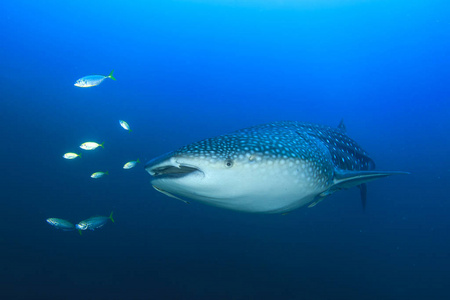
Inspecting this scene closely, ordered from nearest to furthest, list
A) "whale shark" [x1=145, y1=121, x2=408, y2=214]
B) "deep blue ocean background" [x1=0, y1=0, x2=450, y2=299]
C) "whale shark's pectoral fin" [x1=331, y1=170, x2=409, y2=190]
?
1. "whale shark" [x1=145, y1=121, x2=408, y2=214]
2. "whale shark's pectoral fin" [x1=331, y1=170, x2=409, y2=190]
3. "deep blue ocean background" [x1=0, y1=0, x2=450, y2=299]

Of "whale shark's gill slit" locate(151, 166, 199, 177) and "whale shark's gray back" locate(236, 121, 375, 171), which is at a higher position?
"whale shark's gray back" locate(236, 121, 375, 171)

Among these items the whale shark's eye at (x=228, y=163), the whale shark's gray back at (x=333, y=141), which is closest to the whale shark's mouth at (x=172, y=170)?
the whale shark's eye at (x=228, y=163)

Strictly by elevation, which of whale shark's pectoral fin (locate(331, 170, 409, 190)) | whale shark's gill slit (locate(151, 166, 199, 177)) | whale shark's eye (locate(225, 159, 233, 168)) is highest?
whale shark's pectoral fin (locate(331, 170, 409, 190))

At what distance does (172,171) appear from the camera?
241 cm

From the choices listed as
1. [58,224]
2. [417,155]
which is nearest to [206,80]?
[417,155]

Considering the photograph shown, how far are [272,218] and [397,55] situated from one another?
50.0 metres

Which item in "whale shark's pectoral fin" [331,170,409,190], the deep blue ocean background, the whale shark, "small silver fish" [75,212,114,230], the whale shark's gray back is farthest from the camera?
the deep blue ocean background

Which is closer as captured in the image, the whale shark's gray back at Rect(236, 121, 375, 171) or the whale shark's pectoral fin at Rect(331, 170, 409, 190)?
the whale shark's pectoral fin at Rect(331, 170, 409, 190)

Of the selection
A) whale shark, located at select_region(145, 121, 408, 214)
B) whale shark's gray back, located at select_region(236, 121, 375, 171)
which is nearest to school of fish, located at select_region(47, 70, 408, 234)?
whale shark, located at select_region(145, 121, 408, 214)

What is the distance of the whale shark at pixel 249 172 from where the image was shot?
7.47 feet

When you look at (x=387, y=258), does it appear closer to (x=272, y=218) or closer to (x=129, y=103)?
(x=272, y=218)

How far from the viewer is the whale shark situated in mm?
2277

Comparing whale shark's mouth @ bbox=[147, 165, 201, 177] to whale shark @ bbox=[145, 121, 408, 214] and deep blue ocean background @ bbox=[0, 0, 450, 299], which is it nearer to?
whale shark @ bbox=[145, 121, 408, 214]

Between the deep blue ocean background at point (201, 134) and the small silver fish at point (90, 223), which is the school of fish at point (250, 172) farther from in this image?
the deep blue ocean background at point (201, 134)
